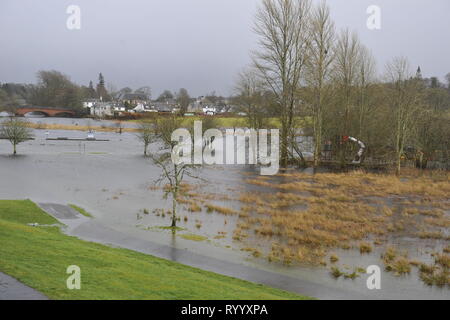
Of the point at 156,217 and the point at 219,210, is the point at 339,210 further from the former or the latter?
the point at 156,217

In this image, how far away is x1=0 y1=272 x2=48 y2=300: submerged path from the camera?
30.3 feet

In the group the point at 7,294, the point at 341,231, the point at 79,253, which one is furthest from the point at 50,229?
the point at 341,231

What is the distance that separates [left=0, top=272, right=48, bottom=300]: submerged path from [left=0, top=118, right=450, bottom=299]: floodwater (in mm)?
6416

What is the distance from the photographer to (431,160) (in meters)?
49.4

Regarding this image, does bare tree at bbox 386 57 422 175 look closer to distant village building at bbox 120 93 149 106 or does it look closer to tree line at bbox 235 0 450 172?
tree line at bbox 235 0 450 172

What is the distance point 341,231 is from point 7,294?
14984 millimetres

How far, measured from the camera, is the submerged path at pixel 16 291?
30.3 ft

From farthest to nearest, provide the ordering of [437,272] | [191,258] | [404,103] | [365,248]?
[404,103]
[365,248]
[191,258]
[437,272]

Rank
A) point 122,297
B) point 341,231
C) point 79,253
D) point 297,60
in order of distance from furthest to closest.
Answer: point 297,60 → point 341,231 → point 79,253 → point 122,297

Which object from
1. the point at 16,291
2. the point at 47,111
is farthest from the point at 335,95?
the point at 47,111

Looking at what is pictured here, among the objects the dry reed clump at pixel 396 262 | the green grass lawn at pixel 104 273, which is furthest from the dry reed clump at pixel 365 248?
the green grass lawn at pixel 104 273

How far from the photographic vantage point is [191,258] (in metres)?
15.9

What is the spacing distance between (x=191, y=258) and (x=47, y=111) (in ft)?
396
